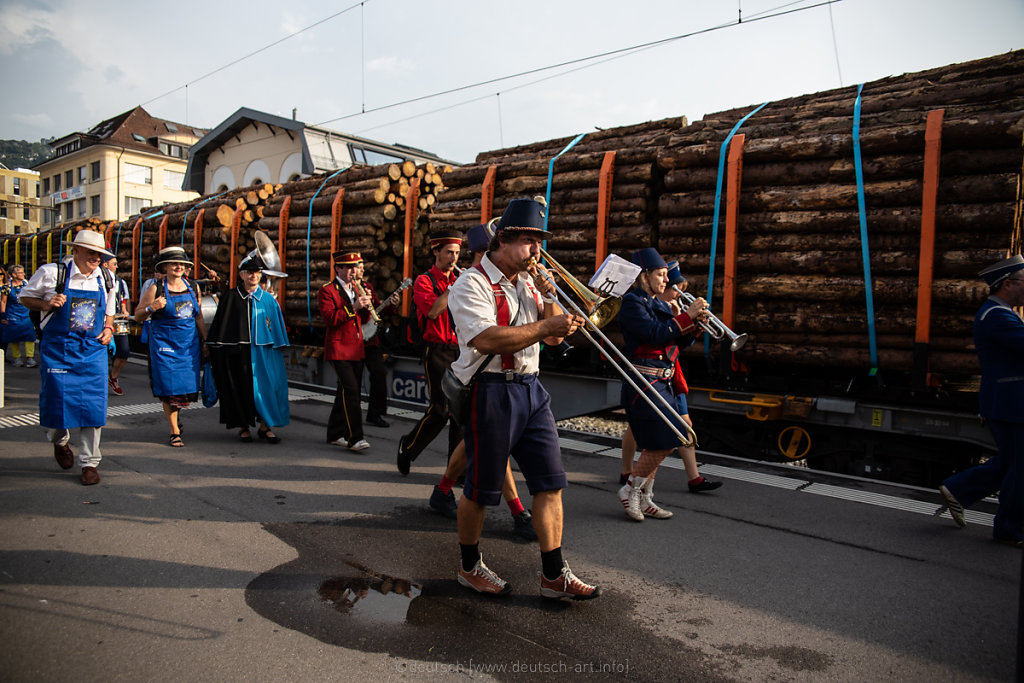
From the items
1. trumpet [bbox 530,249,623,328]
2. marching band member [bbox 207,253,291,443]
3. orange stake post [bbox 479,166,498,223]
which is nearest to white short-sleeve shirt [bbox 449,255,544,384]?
trumpet [bbox 530,249,623,328]

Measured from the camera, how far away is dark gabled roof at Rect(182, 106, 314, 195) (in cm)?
2434

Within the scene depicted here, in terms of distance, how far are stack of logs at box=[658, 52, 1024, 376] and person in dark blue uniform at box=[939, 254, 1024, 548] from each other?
0.86 m

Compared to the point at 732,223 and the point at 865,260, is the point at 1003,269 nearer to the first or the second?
the point at 865,260

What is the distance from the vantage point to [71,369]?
5285 millimetres

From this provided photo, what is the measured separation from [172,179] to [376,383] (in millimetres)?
48489

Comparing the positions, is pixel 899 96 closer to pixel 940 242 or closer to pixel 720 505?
pixel 940 242

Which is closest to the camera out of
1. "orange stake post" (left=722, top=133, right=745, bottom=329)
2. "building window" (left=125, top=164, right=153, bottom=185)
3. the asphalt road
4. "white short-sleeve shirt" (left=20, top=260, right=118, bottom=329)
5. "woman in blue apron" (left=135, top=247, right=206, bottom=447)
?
the asphalt road

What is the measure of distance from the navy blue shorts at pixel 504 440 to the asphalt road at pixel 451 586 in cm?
63

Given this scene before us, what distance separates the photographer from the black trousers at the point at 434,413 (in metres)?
5.37

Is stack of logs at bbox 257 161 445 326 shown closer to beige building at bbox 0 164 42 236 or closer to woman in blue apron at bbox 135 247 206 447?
woman in blue apron at bbox 135 247 206 447

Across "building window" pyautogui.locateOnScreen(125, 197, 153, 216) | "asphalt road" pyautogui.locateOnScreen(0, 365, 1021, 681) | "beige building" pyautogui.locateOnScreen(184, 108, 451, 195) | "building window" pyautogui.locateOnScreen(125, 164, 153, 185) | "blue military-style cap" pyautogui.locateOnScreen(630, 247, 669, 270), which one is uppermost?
"building window" pyautogui.locateOnScreen(125, 164, 153, 185)

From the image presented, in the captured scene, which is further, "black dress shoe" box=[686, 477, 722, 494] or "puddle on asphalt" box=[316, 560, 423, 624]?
"black dress shoe" box=[686, 477, 722, 494]

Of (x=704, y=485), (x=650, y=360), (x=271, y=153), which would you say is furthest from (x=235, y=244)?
(x=271, y=153)

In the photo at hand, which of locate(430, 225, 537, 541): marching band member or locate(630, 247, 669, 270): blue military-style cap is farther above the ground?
locate(630, 247, 669, 270): blue military-style cap
